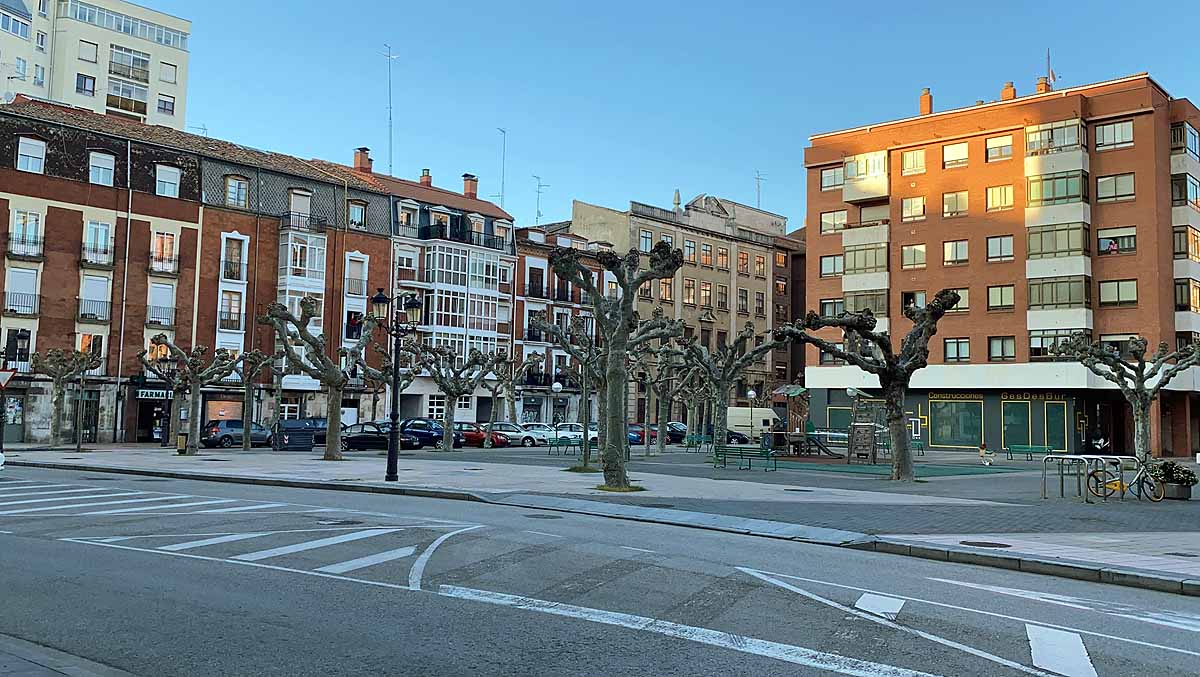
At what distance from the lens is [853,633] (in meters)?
8.07

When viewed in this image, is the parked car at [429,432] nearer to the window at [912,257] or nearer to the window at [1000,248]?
the window at [912,257]

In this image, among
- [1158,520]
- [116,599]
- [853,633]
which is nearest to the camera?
[853,633]

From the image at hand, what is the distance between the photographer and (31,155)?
5016cm

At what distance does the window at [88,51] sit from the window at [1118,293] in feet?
237

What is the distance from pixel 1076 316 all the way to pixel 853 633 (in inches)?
2029

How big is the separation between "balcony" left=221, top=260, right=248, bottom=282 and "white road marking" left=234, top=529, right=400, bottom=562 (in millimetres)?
47778

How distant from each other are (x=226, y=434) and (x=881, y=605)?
1716 inches

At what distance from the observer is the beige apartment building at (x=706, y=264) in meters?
79.9

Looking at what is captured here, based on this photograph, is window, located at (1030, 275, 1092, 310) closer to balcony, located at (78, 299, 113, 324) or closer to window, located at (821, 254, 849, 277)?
window, located at (821, 254, 849, 277)

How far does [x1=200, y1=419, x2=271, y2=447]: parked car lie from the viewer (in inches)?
1859

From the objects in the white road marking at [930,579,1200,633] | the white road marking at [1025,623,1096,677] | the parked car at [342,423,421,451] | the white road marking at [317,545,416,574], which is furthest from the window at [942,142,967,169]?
the white road marking at [1025,623,1096,677]

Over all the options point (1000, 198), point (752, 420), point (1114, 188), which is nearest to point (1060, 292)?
A: point (1114, 188)

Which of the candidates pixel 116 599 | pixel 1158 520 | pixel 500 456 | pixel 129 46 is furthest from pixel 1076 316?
pixel 129 46

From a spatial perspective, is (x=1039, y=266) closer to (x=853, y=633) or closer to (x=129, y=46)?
(x=853, y=633)
